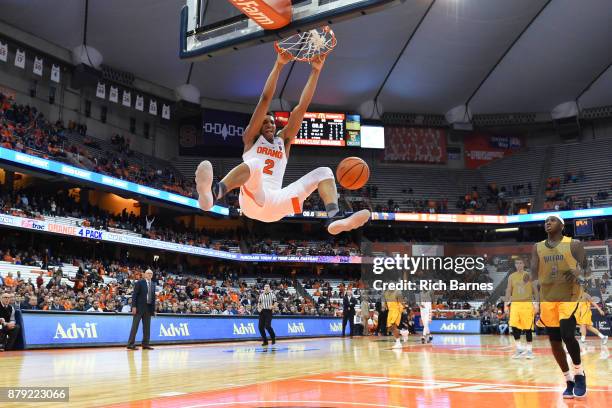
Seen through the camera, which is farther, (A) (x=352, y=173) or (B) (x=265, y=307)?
(B) (x=265, y=307)

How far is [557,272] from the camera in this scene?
6.98m

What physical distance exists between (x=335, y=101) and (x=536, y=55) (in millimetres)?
13335

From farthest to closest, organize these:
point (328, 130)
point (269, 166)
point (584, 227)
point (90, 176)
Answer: point (328, 130) → point (584, 227) → point (90, 176) → point (269, 166)

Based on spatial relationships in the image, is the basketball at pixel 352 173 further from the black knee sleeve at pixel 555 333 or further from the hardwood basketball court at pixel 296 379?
the black knee sleeve at pixel 555 333

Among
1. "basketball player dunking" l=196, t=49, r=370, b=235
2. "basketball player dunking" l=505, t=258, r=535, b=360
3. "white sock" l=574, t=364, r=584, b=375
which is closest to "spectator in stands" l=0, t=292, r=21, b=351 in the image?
"basketball player dunking" l=196, t=49, r=370, b=235

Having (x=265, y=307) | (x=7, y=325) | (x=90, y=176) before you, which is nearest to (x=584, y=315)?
(x=265, y=307)

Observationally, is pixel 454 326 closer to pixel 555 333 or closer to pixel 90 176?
pixel 90 176

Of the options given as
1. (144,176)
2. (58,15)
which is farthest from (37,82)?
(144,176)

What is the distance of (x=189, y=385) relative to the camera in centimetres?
745

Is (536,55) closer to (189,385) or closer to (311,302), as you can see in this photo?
(311,302)

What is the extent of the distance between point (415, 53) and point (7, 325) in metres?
28.6

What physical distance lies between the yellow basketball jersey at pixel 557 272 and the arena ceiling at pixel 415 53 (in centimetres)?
2491

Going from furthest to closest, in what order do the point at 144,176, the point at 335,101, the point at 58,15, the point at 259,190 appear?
the point at 335,101, the point at 144,176, the point at 58,15, the point at 259,190

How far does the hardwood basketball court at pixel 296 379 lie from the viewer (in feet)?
19.9
